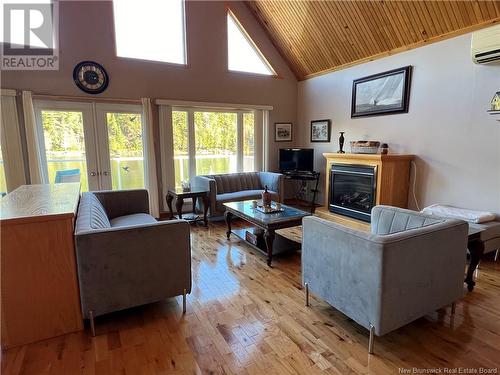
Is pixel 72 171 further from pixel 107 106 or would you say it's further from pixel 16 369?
pixel 16 369

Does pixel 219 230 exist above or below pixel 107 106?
below

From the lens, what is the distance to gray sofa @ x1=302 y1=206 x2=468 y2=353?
5.57 feet

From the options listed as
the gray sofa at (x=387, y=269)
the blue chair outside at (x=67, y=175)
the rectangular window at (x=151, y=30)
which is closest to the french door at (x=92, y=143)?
the blue chair outside at (x=67, y=175)

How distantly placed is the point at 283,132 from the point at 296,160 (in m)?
0.88

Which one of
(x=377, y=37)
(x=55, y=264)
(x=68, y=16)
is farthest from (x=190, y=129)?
(x=55, y=264)

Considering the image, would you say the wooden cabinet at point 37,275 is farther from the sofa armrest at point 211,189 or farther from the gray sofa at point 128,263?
the sofa armrest at point 211,189

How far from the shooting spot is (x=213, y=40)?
5.35 metres

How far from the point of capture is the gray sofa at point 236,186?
471cm

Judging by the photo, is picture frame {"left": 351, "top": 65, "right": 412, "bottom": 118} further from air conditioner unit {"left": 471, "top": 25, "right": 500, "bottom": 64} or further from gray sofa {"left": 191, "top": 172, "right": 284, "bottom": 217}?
gray sofa {"left": 191, "top": 172, "right": 284, "bottom": 217}

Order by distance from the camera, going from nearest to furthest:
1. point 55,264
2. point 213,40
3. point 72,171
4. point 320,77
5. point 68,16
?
point 55,264, point 68,16, point 72,171, point 213,40, point 320,77

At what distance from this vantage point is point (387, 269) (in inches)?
65.5

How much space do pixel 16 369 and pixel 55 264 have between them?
24.1 inches

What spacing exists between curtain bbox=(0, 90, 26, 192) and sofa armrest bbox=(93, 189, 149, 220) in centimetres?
174

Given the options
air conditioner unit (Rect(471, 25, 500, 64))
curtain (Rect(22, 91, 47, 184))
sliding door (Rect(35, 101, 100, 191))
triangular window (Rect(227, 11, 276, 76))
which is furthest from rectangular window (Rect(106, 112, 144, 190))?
air conditioner unit (Rect(471, 25, 500, 64))
